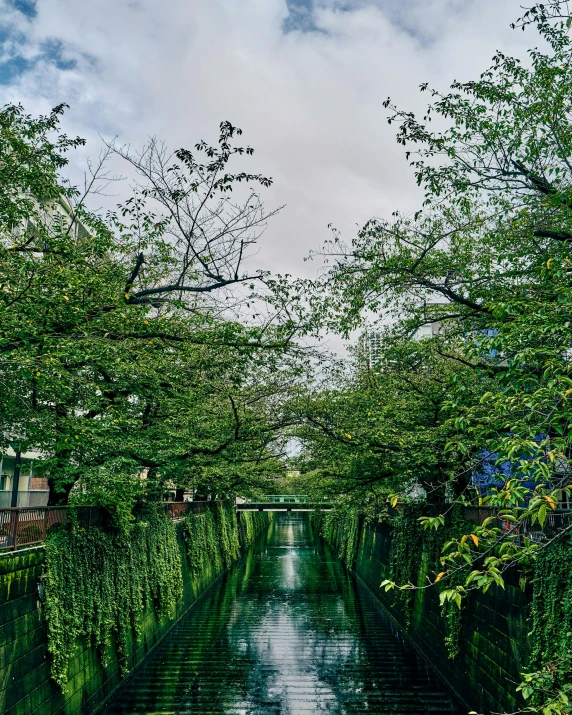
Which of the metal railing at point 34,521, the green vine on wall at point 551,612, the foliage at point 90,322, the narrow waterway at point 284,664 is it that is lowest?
the narrow waterway at point 284,664

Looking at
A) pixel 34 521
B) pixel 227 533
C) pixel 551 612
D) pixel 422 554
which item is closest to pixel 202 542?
pixel 227 533

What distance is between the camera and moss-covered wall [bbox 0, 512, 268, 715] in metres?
8.69

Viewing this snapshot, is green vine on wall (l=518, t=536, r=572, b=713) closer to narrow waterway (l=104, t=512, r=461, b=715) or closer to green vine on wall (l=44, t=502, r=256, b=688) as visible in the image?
narrow waterway (l=104, t=512, r=461, b=715)

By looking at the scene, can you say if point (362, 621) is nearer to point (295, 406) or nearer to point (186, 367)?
point (295, 406)

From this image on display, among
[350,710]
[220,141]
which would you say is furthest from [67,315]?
[350,710]

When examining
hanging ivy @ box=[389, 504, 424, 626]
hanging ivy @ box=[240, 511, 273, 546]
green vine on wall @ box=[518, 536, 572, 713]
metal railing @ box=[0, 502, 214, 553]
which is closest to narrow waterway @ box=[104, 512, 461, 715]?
hanging ivy @ box=[389, 504, 424, 626]

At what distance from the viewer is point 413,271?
10.7m

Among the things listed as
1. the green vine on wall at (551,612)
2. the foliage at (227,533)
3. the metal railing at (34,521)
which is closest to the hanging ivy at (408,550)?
the green vine on wall at (551,612)

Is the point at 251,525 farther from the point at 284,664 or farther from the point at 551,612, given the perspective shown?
the point at 551,612

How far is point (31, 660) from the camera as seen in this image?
Result: 9422 millimetres

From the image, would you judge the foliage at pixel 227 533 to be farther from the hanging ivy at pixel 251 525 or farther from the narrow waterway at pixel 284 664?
the hanging ivy at pixel 251 525

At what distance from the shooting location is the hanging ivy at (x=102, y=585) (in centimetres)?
1033

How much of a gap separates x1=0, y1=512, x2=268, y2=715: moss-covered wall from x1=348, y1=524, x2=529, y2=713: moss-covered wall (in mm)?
7562

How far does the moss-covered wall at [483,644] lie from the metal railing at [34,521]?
800cm
